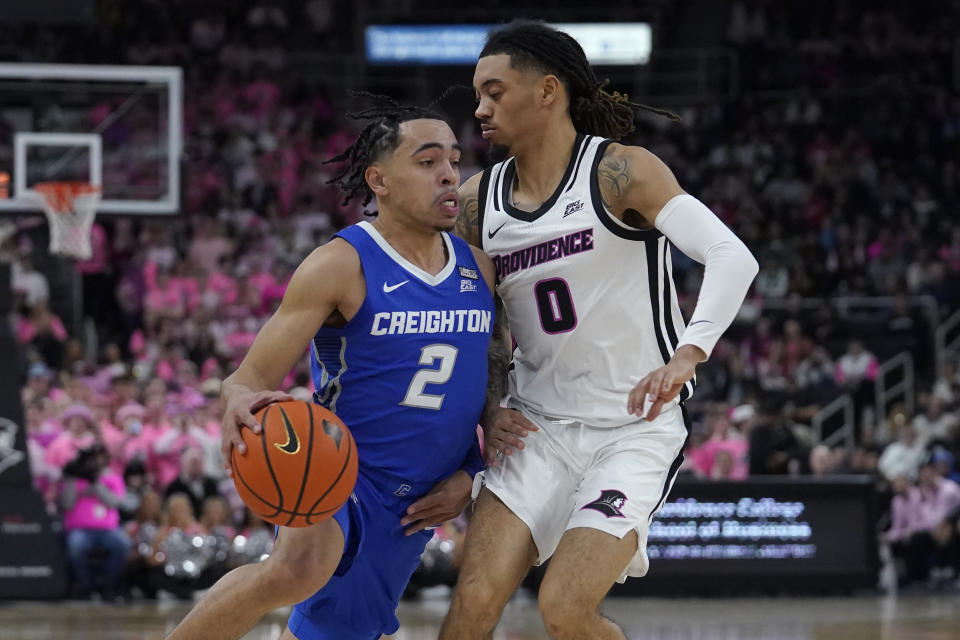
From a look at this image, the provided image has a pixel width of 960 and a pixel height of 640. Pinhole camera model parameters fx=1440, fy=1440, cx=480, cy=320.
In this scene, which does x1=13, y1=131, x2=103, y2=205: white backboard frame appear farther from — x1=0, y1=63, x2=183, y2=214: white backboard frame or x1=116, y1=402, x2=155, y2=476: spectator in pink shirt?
x1=116, y1=402, x2=155, y2=476: spectator in pink shirt

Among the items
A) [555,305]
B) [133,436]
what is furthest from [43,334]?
[555,305]

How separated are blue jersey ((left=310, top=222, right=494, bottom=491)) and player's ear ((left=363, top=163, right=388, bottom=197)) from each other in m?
0.14

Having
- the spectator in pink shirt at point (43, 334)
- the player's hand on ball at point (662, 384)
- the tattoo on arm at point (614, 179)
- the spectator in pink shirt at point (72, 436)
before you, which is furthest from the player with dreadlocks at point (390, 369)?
the spectator in pink shirt at point (43, 334)

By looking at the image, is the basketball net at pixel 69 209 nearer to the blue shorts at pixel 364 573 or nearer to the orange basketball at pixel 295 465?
the blue shorts at pixel 364 573

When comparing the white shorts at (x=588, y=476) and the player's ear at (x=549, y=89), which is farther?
the player's ear at (x=549, y=89)

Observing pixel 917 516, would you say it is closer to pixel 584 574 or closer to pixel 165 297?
pixel 165 297

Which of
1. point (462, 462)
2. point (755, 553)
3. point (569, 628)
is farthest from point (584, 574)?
point (755, 553)

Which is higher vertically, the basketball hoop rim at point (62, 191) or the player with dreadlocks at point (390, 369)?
the basketball hoop rim at point (62, 191)

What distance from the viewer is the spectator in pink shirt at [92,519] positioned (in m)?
11.4

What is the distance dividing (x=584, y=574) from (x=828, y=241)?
14897 millimetres

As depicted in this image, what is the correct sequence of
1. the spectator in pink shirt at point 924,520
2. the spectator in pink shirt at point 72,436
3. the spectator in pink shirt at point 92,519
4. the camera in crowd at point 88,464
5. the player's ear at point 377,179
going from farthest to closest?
the spectator in pink shirt at point 924,520 < the spectator in pink shirt at point 72,436 < the camera in crowd at point 88,464 < the spectator in pink shirt at point 92,519 < the player's ear at point 377,179

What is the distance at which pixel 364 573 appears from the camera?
4.98 meters

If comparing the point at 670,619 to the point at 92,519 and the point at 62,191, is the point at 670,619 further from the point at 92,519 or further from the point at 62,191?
the point at 62,191

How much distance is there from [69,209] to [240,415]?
28.3 feet
